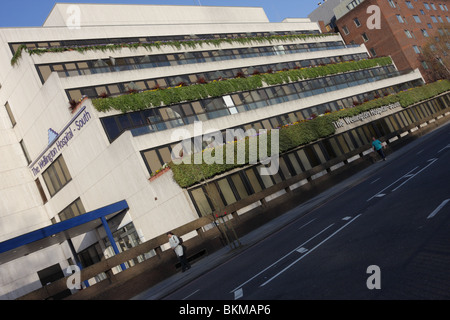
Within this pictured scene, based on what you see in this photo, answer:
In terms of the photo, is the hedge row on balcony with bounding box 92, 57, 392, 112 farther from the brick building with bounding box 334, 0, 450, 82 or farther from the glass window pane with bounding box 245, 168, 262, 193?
the brick building with bounding box 334, 0, 450, 82

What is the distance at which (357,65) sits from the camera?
52.2 meters

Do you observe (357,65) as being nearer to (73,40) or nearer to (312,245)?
(73,40)

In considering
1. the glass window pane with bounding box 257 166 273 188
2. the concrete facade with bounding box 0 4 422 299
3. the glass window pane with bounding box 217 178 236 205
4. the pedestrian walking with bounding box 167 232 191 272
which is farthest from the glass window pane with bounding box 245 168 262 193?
the pedestrian walking with bounding box 167 232 191 272

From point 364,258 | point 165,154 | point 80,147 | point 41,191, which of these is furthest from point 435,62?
point 364,258

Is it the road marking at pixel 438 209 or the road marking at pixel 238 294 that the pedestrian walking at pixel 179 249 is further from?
the road marking at pixel 438 209

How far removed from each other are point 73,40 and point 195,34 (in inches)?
576

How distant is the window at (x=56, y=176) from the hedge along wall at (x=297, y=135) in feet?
47.6

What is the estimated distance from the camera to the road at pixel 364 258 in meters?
6.41

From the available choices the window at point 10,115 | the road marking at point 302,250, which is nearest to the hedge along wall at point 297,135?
the road marking at point 302,250

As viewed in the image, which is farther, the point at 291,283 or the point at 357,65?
the point at 357,65

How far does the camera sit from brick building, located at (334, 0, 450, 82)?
64.2 meters

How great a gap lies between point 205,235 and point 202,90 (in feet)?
53.7
